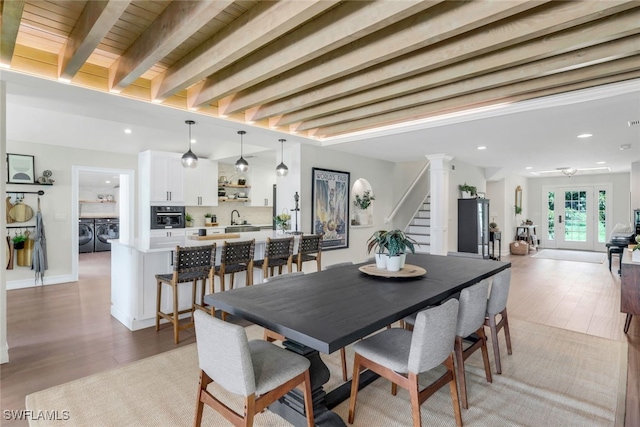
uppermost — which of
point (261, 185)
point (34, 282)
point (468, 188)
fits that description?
point (261, 185)

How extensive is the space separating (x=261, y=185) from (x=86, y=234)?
538 centimetres

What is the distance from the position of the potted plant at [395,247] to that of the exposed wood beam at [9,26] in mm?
2800

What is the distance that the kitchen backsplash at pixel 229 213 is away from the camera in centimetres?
754

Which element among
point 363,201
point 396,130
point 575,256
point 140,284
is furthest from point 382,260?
point 575,256

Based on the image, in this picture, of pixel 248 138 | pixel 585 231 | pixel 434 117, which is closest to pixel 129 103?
pixel 248 138

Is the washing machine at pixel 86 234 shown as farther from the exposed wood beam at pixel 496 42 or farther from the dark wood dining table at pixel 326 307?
the dark wood dining table at pixel 326 307

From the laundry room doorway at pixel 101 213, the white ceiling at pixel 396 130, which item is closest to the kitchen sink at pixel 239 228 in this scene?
the white ceiling at pixel 396 130

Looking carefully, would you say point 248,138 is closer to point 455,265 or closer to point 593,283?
point 455,265

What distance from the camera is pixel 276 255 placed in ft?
13.9

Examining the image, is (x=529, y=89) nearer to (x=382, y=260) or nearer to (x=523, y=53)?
(x=523, y=53)

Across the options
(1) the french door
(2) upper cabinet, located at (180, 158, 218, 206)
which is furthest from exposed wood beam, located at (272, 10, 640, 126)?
(1) the french door

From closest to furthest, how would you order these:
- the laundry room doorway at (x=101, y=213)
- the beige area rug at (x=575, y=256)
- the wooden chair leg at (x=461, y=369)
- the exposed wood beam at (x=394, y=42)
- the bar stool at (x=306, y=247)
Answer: the exposed wood beam at (x=394, y=42)
the wooden chair leg at (x=461, y=369)
the bar stool at (x=306, y=247)
the laundry room doorway at (x=101, y=213)
the beige area rug at (x=575, y=256)

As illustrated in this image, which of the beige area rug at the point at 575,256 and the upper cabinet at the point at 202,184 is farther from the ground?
the upper cabinet at the point at 202,184

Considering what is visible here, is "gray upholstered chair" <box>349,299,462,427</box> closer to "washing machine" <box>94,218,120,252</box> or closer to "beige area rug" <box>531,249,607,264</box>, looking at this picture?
"beige area rug" <box>531,249,607,264</box>
